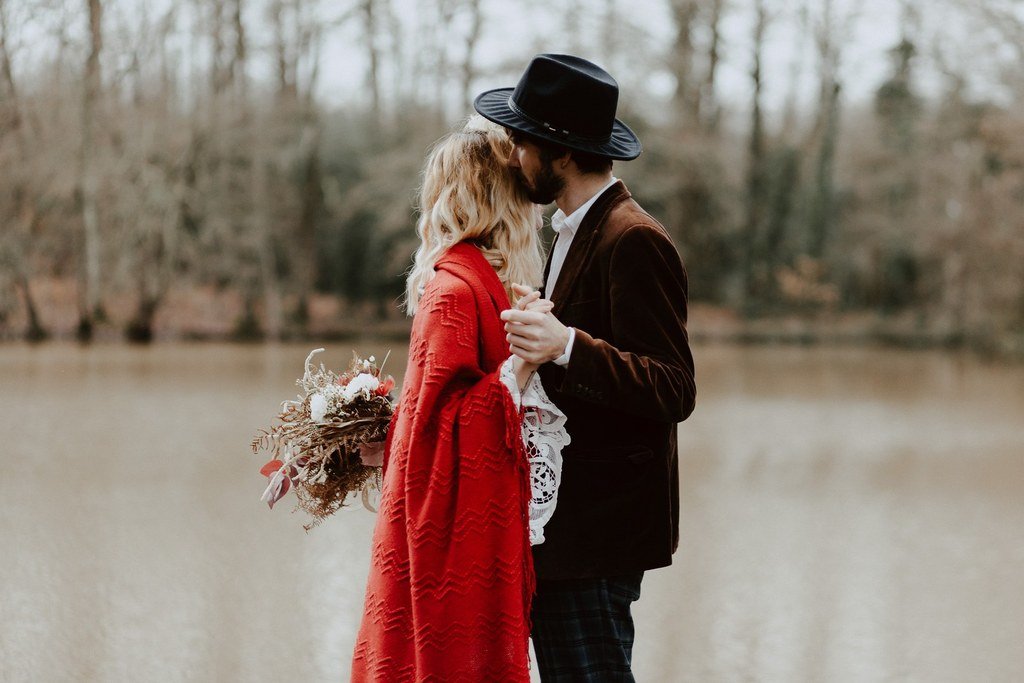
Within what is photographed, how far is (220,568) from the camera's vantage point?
19.1ft

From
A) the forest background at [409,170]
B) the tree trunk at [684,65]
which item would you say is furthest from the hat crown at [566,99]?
the tree trunk at [684,65]

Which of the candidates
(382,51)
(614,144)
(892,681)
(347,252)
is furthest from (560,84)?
(382,51)

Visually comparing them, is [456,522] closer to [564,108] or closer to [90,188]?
[564,108]

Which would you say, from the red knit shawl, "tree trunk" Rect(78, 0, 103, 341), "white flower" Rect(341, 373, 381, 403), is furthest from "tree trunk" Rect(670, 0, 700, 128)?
the red knit shawl

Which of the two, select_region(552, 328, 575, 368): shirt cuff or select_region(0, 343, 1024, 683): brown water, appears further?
select_region(0, 343, 1024, 683): brown water

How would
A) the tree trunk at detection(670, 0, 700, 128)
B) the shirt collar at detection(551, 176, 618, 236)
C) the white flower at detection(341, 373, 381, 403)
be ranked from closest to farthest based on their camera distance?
the shirt collar at detection(551, 176, 618, 236) < the white flower at detection(341, 373, 381, 403) < the tree trunk at detection(670, 0, 700, 128)

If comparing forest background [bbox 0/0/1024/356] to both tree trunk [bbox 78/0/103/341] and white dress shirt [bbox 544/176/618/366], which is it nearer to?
tree trunk [bbox 78/0/103/341]

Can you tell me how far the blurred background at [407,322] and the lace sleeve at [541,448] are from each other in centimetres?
213

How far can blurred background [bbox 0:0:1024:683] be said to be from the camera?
A: 515cm

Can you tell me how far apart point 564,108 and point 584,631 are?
3.93 ft

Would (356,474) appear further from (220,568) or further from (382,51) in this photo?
(382,51)

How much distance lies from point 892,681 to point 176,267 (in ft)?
64.9

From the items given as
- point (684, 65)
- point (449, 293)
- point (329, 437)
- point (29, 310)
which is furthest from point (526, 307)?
point (684, 65)

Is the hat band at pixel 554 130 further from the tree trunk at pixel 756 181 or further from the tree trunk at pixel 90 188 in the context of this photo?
the tree trunk at pixel 756 181
